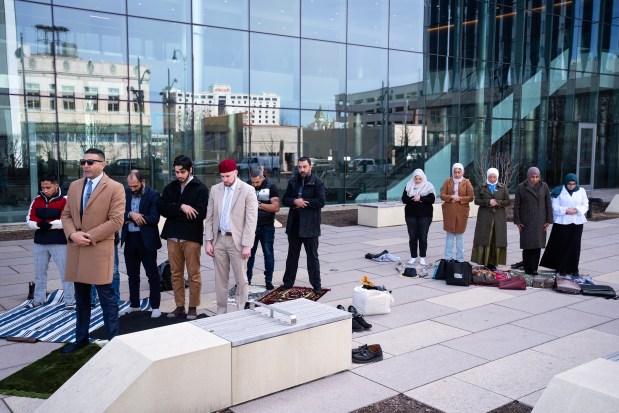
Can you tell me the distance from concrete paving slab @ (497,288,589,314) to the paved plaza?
14 mm

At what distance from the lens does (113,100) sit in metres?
16.7

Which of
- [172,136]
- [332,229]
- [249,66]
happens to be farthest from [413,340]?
[249,66]

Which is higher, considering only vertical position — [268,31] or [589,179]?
[268,31]

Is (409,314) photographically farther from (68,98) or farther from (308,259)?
(68,98)

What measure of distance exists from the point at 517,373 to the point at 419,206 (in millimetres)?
4863

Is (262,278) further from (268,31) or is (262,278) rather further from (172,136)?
(268,31)

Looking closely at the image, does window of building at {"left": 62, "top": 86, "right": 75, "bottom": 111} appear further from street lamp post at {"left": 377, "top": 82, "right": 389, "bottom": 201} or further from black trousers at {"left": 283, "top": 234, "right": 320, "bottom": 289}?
street lamp post at {"left": 377, "top": 82, "right": 389, "bottom": 201}

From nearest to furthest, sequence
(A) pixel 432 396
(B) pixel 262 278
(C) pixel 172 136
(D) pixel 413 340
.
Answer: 1. (A) pixel 432 396
2. (D) pixel 413 340
3. (B) pixel 262 278
4. (C) pixel 172 136

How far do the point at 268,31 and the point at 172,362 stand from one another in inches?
659

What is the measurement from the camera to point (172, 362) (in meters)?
4.05

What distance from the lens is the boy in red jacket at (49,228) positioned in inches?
277

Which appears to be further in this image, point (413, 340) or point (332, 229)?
point (332, 229)

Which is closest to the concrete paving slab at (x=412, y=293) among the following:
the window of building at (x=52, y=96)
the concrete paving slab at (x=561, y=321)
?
the concrete paving slab at (x=561, y=321)

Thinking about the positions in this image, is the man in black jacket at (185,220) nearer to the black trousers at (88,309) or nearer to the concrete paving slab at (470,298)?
the black trousers at (88,309)
